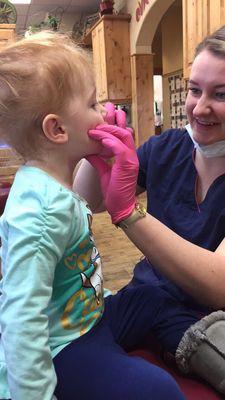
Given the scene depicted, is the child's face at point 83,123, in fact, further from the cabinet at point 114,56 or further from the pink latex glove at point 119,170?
the cabinet at point 114,56

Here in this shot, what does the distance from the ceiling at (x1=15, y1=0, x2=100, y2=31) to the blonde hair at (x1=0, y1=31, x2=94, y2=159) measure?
19.4ft

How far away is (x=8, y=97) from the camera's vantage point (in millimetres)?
680

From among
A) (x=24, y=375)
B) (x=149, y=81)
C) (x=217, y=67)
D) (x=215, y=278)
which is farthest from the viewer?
(x=149, y=81)

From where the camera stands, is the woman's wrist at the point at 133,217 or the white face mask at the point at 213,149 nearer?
the woman's wrist at the point at 133,217

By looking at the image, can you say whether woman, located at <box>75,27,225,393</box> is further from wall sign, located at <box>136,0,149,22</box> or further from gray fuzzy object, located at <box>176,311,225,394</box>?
wall sign, located at <box>136,0,149,22</box>

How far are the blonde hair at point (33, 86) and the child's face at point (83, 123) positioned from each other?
18 millimetres

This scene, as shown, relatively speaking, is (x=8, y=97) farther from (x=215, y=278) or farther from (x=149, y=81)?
(x=149, y=81)

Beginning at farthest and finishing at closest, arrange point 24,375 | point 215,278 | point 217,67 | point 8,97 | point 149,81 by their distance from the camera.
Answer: point 149,81, point 217,67, point 215,278, point 8,97, point 24,375

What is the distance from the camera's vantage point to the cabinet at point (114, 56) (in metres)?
4.84

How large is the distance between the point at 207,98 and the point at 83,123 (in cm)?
35

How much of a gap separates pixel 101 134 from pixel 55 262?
0.27 metres

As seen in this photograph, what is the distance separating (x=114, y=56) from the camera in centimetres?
492

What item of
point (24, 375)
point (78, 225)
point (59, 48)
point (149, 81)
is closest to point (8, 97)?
point (59, 48)

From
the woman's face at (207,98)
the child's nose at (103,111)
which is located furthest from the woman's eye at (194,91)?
the child's nose at (103,111)
